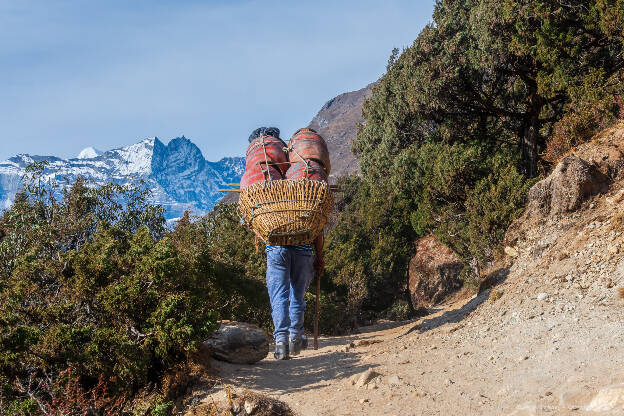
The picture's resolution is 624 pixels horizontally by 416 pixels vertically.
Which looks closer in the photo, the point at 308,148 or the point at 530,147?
the point at 308,148

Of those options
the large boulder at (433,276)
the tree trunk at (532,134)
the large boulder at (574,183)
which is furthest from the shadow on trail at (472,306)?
the large boulder at (433,276)

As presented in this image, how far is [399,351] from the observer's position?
6.73m

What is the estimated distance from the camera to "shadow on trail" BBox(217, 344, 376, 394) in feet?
19.0

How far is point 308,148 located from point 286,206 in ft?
3.25

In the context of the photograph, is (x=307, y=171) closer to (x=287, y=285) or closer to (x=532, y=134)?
(x=287, y=285)

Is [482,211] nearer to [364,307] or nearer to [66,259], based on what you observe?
[364,307]

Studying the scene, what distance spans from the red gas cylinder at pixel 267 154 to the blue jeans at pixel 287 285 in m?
1.10

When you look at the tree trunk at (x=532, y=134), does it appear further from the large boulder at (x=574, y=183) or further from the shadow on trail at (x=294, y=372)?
the shadow on trail at (x=294, y=372)

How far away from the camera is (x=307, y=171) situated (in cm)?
668

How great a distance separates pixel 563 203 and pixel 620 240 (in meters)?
1.98

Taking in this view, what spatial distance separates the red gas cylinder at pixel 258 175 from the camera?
6.89m

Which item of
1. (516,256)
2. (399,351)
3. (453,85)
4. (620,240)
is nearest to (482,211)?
(516,256)

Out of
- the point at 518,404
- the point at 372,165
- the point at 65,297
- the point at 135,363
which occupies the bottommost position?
the point at 518,404

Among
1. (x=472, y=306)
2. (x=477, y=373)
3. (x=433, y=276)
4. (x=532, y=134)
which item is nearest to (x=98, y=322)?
(x=477, y=373)
